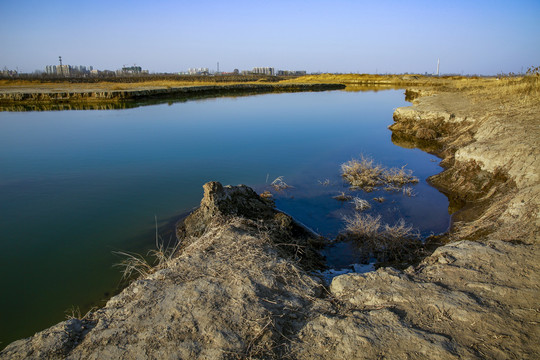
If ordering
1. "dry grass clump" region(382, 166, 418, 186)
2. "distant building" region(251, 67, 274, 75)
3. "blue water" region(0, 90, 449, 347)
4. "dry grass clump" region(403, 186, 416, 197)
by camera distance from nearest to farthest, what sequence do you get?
"blue water" region(0, 90, 449, 347) < "dry grass clump" region(403, 186, 416, 197) < "dry grass clump" region(382, 166, 418, 186) < "distant building" region(251, 67, 274, 75)

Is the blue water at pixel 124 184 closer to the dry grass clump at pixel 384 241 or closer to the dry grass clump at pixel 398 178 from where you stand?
the dry grass clump at pixel 398 178

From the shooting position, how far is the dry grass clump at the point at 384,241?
5400 millimetres

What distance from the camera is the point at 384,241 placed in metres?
5.57

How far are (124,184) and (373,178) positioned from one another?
279 inches

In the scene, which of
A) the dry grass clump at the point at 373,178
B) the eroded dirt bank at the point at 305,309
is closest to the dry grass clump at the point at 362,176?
the dry grass clump at the point at 373,178

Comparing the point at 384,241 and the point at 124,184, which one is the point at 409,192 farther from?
the point at 124,184

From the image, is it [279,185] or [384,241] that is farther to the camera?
[279,185]

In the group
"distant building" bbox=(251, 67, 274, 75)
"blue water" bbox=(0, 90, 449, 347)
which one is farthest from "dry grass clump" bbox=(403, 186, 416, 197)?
"distant building" bbox=(251, 67, 274, 75)

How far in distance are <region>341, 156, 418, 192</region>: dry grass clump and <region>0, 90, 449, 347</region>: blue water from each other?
375 mm

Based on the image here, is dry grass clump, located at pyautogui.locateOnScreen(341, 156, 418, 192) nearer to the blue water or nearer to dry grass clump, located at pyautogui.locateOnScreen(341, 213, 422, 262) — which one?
the blue water

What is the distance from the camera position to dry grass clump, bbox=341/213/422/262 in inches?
213

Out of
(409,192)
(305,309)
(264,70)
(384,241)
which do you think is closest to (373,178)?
(409,192)

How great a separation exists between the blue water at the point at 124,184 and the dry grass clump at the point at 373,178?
0.38 meters

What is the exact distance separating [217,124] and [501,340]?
58.0 feet
